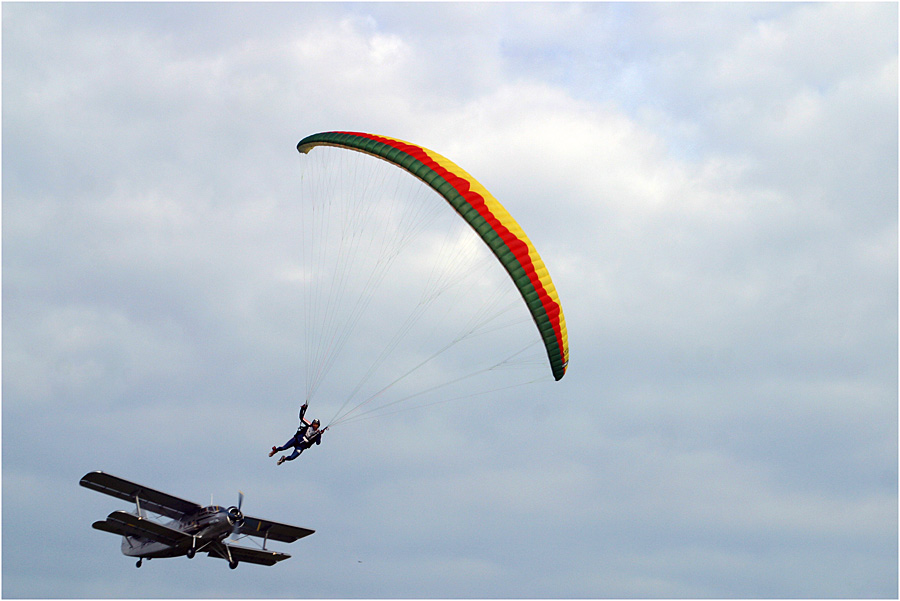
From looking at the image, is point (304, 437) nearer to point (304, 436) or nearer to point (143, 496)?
point (304, 436)

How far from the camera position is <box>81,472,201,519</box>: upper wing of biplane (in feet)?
106

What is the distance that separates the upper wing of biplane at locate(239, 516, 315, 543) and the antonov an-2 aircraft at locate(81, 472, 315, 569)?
2.70m

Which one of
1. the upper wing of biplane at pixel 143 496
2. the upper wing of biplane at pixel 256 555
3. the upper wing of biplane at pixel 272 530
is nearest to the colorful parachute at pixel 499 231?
the upper wing of biplane at pixel 143 496

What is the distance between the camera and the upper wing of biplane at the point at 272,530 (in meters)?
38.1

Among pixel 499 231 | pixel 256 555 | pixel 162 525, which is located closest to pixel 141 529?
pixel 162 525

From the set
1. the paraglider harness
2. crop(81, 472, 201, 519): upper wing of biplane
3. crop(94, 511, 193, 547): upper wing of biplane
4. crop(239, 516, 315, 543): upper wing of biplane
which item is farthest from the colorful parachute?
crop(239, 516, 315, 543): upper wing of biplane

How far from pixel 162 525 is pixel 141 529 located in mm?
1213

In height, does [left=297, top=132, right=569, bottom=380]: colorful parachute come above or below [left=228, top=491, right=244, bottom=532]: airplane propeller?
above

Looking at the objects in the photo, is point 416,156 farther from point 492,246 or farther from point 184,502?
point 184,502

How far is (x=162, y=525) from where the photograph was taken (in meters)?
31.7

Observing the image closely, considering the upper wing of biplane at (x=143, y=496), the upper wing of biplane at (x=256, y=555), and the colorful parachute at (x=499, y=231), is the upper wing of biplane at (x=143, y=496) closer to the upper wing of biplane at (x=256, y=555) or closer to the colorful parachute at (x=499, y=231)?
the upper wing of biplane at (x=256, y=555)

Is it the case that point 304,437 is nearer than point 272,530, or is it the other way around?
point 304,437

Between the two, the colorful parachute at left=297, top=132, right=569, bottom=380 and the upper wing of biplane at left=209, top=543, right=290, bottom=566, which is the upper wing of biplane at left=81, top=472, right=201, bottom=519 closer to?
the upper wing of biplane at left=209, top=543, right=290, bottom=566

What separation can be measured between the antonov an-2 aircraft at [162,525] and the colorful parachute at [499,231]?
14268mm
